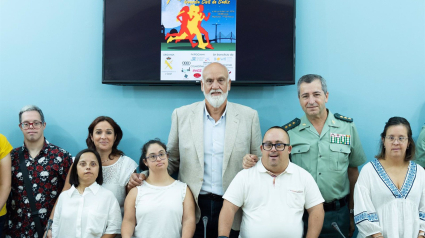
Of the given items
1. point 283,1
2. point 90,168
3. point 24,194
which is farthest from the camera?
point 283,1

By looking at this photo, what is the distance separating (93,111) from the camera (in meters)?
3.05

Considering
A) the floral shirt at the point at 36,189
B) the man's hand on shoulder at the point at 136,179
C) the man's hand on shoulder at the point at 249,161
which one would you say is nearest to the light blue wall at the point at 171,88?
the floral shirt at the point at 36,189

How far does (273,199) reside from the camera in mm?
2229

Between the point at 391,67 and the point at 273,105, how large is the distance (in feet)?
3.11

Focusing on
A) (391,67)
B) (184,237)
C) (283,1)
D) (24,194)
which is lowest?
(184,237)

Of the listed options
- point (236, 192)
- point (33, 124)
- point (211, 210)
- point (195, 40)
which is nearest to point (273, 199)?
point (236, 192)

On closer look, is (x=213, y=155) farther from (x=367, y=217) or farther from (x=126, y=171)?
(x=367, y=217)

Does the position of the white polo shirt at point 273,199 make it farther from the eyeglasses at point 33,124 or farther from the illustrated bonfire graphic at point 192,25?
the eyeglasses at point 33,124

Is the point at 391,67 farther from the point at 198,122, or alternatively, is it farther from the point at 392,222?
the point at 198,122

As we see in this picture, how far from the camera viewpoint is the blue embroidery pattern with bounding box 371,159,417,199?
2.27 meters

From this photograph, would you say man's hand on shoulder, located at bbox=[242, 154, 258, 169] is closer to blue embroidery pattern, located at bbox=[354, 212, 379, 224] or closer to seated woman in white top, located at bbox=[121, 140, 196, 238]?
seated woman in white top, located at bbox=[121, 140, 196, 238]

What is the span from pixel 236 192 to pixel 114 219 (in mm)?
796

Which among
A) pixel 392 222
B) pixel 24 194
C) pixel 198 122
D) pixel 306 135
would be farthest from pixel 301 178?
pixel 24 194

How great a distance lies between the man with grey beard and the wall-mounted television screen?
41cm
